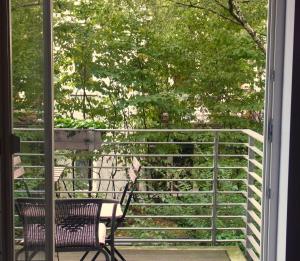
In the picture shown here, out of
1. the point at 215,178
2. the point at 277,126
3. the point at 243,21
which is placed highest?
the point at 243,21

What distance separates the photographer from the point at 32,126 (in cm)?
187

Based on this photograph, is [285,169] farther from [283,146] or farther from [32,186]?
[32,186]

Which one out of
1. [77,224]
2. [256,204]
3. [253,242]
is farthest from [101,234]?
[253,242]

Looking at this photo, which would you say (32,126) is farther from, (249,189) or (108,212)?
(249,189)

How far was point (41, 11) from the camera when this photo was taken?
190 centimetres

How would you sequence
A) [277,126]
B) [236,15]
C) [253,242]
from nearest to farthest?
[277,126] → [253,242] → [236,15]

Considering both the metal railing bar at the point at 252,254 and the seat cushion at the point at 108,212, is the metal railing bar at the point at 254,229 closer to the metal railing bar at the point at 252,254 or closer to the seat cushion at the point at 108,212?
the metal railing bar at the point at 252,254

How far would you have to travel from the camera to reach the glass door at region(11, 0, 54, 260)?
1.79 meters

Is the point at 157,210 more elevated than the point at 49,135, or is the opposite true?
the point at 49,135

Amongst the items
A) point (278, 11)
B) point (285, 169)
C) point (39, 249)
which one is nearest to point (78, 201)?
point (39, 249)

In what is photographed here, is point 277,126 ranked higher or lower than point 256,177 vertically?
higher

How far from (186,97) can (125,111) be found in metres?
0.75

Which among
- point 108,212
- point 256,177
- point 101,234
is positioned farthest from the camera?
point 256,177

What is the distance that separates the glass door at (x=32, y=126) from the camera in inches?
70.4
